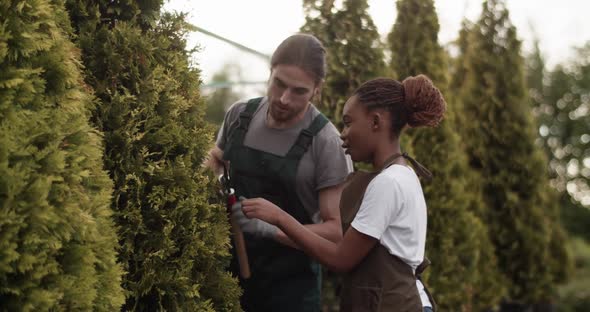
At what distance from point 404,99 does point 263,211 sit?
2.88 ft

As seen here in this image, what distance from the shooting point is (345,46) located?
5492 millimetres

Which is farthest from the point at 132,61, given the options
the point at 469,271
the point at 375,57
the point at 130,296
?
the point at 469,271

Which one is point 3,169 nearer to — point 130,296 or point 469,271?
point 130,296

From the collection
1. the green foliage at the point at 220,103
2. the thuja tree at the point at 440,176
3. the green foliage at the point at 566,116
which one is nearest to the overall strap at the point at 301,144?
the thuja tree at the point at 440,176

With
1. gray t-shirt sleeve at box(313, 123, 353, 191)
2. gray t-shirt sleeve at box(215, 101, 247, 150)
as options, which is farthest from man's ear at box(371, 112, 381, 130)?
gray t-shirt sleeve at box(215, 101, 247, 150)

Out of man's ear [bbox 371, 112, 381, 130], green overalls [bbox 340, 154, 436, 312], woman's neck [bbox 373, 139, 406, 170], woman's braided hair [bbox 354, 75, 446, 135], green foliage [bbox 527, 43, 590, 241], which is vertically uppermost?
woman's braided hair [bbox 354, 75, 446, 135]

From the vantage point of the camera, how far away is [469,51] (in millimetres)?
10156

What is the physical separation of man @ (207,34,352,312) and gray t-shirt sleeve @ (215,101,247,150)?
0.32 feet

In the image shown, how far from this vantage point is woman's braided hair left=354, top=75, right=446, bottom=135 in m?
3.46

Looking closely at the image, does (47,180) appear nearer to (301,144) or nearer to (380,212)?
(380,212)

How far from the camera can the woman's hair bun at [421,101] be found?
3.49 meters

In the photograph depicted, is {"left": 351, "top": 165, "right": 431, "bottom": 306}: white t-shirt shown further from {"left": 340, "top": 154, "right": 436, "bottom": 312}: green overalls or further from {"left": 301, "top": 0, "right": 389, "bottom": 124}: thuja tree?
{"left": 301, "top": 0, "right": 389, "bottom": 124}: thuja tree

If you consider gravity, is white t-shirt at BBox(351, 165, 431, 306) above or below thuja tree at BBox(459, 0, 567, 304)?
above

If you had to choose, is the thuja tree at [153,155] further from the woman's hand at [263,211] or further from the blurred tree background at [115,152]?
the woman's hand at [263,211]
